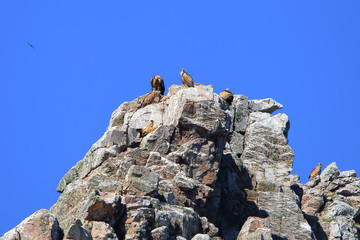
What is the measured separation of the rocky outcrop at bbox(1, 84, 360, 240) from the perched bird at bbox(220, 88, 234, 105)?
0.94ft

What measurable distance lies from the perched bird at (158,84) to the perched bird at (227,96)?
712 centimetres

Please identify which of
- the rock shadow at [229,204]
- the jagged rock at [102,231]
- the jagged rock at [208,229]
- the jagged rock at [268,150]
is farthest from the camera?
the jagged rock at [268,150]

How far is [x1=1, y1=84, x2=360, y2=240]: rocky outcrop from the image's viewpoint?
2023 inches

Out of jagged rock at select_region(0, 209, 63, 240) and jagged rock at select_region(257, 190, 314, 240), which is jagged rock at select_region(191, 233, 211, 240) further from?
jagged rock at select_region(257, 190, 314, 240)

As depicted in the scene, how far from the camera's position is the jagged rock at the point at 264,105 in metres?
78.6

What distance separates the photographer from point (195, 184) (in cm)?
5878

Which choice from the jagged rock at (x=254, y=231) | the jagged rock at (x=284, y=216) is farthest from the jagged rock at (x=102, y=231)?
the jagged rock at (x=284, y=216)

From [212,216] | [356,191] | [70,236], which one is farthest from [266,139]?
[70,236]

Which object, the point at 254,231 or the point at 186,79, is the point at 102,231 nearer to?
the point at 254,231

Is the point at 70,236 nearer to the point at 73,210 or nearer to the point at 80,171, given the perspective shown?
the point at 73,210

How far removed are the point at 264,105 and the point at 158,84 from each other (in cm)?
1152

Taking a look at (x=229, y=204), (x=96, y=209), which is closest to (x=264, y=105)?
(x=229, y=204)

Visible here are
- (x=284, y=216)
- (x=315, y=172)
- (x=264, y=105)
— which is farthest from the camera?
(x=315, y=172)

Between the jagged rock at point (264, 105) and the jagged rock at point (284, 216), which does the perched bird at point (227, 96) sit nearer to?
the jagged rock at point (264, 105)
